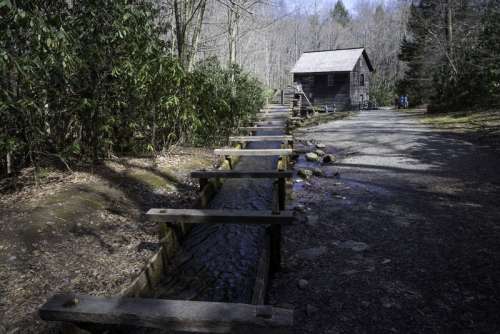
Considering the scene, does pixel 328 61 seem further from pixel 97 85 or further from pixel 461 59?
pixel 97 85

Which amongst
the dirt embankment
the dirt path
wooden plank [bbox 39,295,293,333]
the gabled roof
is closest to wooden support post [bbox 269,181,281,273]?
the dirt path

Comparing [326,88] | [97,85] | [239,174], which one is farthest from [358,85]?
[97,85]

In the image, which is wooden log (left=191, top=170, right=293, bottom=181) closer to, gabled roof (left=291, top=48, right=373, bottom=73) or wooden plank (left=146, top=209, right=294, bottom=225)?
wooden plank (left=146, top=209, right=294, bottom=225)

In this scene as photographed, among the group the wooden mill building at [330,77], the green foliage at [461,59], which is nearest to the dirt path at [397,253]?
the green foliage at [461,59]

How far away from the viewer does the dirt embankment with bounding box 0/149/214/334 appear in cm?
366

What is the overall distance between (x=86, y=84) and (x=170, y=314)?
18.4 feet

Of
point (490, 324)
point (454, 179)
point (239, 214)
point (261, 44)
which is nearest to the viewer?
point (490, 324)

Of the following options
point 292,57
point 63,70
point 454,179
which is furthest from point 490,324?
point 292,57

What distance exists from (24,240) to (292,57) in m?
75.8

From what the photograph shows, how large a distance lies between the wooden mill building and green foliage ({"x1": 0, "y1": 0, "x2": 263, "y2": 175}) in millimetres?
28684

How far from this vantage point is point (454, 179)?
8.05 meters

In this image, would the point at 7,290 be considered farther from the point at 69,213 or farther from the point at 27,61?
the point at 27,61

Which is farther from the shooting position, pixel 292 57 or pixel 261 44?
pixel 292 57

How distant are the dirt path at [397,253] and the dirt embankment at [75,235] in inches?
77.5
